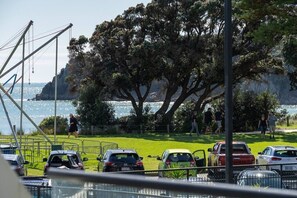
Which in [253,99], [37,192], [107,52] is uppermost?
[107,52]

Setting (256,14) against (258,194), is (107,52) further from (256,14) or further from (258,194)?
(258,194)

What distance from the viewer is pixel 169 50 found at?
53781 mm

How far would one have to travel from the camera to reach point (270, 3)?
24.5m

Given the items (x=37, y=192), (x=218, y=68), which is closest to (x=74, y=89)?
(x=218, y=68)

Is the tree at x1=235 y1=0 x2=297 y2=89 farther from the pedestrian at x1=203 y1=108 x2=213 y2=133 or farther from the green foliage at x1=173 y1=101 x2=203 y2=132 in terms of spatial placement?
the green foliage at x1=173 y1=101 x2=203 y2=132

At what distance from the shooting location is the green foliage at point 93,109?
Result: 5300 centimetres

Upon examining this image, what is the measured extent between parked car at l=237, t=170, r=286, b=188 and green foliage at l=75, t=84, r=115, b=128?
3449 cm

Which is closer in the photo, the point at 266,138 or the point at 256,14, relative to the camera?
the point at 256,14

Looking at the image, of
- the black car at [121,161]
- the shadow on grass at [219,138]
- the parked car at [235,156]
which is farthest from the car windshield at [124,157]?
the shadow on grass at [219,138]

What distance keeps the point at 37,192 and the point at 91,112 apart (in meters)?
39.5

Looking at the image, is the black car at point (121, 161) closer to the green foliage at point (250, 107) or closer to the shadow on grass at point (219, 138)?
the shadow on grass at point (219, 138)

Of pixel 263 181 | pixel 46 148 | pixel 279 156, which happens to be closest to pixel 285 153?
pixel 279 156

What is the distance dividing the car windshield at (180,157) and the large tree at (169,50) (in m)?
28.3

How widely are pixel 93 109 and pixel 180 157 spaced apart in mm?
28506
